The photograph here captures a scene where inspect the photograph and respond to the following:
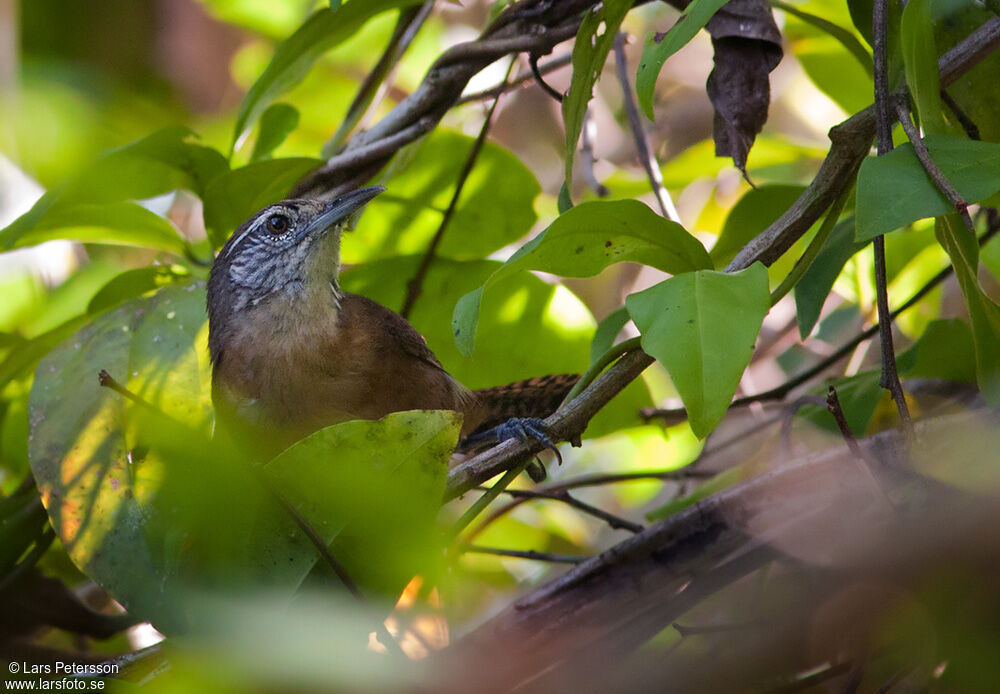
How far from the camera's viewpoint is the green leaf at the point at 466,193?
8.76 feet

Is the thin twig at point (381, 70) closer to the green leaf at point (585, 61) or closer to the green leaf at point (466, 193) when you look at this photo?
the green leaf at point (466, 193)

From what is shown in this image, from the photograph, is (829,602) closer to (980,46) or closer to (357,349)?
(980,46)

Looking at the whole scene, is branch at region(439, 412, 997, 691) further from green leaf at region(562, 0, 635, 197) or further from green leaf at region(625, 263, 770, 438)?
green leaf at region(562, 0, 635, 197)

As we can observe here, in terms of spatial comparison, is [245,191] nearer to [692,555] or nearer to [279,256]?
[279,256]

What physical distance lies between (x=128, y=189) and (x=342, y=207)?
1.76 feet

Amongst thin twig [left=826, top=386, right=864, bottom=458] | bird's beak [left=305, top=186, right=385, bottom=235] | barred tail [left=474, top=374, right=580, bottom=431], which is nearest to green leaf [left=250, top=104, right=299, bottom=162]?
bird's beak [left=305, top=186, right=385, bottom=235]

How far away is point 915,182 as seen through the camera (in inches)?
57.1

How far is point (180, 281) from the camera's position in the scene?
2574 mm

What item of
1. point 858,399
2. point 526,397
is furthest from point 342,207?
point 858,399

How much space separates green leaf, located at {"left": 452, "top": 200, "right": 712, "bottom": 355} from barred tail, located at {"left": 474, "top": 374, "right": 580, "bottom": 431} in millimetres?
920

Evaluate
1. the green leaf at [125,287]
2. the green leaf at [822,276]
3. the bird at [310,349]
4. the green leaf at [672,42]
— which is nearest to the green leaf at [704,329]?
the green leaf at [672,42]

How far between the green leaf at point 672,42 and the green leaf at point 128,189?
1.18m

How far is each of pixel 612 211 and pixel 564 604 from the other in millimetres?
924

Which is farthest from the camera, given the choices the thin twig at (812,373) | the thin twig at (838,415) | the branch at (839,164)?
the thin twig at (812,373)
